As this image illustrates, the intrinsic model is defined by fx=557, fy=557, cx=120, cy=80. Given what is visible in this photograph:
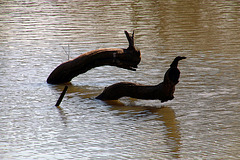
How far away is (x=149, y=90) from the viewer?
33.9 ft

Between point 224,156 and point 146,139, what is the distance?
1306 mm

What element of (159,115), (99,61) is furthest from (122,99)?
(159,115)

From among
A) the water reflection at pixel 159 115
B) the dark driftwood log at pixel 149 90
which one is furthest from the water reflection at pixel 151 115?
the dark driftwood log at pixel 149 90

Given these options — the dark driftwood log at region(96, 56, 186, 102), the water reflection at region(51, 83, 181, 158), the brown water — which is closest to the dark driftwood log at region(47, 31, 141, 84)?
the brown water

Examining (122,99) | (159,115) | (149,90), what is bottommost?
(122,99)

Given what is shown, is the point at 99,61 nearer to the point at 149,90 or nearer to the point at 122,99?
the point at 122,99

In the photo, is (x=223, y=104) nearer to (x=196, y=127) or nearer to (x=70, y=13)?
(x=196, y=127)

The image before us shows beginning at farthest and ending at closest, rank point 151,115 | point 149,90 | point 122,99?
point 122,99 → point 149,90 → point 151,115

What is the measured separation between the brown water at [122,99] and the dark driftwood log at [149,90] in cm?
19

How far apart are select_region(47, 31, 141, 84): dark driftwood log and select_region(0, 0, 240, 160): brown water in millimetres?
272

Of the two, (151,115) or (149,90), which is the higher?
(149,90)

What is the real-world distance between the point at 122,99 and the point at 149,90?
933mm

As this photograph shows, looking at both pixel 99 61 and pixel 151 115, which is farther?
pixel 99 61

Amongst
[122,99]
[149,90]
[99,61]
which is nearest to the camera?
[149,90]
